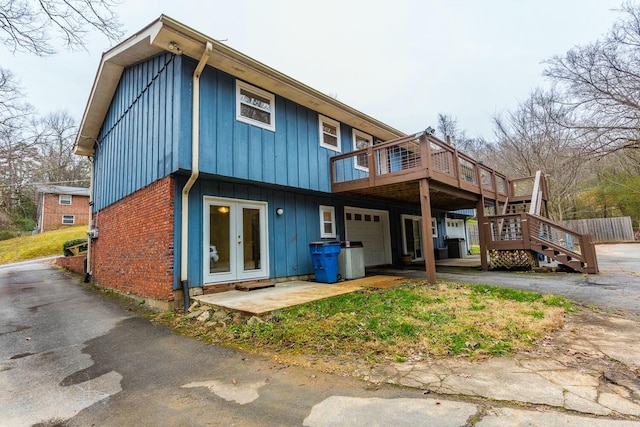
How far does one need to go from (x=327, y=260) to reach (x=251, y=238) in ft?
6.52

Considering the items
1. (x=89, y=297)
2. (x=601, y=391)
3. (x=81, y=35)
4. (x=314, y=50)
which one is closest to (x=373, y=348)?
(x=601, y=391)

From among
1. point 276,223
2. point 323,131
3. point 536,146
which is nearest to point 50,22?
point 276,223

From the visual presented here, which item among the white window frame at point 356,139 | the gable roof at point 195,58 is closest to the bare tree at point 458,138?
the gable roof at point 195,58

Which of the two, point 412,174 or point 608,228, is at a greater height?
point 412,174

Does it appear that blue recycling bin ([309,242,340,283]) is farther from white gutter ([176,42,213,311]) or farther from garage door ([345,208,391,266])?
white gutter ([176,42,213,311])

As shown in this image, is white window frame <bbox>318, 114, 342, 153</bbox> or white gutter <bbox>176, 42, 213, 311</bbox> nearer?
white gutter <bbox>176, 42, 213, 311</bbox>

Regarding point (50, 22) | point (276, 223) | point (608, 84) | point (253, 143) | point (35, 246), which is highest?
point (608, 84)

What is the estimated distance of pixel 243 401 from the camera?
2.61m

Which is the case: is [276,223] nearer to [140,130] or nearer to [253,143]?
[253,143]

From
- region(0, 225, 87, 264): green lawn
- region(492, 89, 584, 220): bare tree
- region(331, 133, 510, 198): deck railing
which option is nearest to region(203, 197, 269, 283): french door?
region(331, 133, 510, 198): deck railing

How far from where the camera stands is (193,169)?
19.6ft

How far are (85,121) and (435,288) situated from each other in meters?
12.8

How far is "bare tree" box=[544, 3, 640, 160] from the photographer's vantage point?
982 centimetres

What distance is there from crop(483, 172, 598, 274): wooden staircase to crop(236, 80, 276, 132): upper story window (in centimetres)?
716
